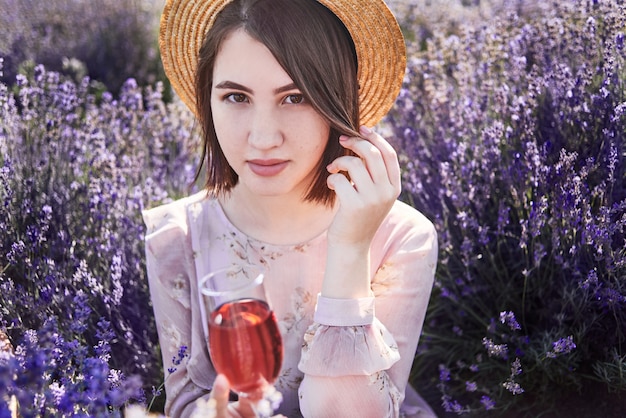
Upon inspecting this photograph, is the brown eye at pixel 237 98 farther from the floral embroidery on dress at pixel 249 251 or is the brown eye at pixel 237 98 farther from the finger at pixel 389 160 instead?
the floral embroidery on dress at pixel 249 251

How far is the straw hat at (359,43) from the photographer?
6.41 ft

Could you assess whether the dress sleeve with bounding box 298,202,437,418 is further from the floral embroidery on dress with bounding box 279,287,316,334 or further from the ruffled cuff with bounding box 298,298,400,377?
the floral embroidery on dress with bounding box 279,287,316,334

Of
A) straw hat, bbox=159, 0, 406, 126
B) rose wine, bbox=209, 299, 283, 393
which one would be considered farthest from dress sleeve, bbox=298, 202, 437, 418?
rose wine, bbox=209, 299, 283, 393

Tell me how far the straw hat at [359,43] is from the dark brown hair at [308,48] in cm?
4

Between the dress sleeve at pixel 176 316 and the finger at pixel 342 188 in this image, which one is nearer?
the finger at pixel 342 188

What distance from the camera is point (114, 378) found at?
1765 millimetres

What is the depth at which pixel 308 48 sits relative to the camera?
1853 mm

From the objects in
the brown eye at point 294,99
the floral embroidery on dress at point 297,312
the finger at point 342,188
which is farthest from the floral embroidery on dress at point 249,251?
the brown eye at point 294,99

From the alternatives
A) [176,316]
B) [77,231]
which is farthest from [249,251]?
[77,231]

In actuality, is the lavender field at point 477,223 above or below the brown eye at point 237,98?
below

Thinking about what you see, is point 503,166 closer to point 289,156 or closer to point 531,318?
point 531,318

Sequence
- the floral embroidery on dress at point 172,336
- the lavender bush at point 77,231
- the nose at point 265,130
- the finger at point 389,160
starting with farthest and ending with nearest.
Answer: the lavender bush at point 77,231
the floral embroidery on dress at point 172,336
the finger at point 389,160
the nose at point 265,130

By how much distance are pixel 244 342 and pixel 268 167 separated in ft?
2.07

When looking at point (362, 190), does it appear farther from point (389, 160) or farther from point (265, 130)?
point (265, 130)
